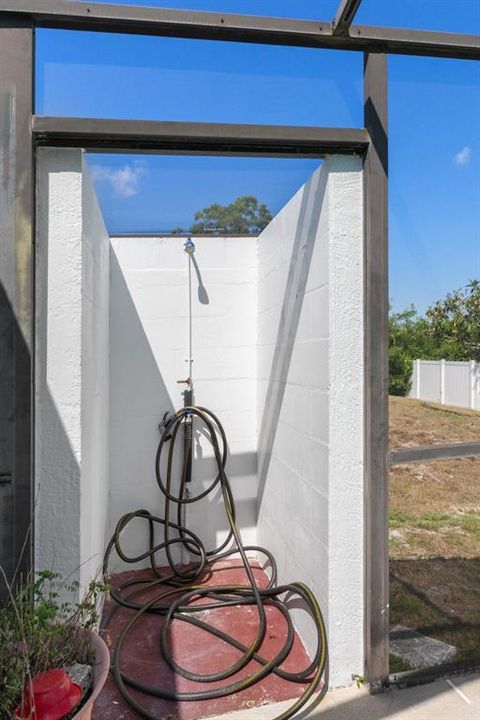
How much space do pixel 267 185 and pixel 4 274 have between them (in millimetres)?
1421

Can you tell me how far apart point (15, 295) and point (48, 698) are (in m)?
1.19

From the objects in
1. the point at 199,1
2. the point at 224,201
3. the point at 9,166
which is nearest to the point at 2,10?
the point at 9,166

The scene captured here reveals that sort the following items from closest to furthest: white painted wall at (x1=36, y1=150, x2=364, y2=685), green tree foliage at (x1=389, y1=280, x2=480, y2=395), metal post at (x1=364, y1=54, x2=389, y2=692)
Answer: white painted wall at (x1=36, y1=150, x2=364, y2=685)
metal post at (x1=364, y1=54, x2=389, y2=692)
green tree foliage at (x1=389, y1=280, x2=480, y2=395)

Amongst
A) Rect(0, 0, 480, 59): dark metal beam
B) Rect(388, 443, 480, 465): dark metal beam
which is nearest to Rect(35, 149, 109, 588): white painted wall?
Rect(0, 0, 480, 59): dark metal beam

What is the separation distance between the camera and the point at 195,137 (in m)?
1.69

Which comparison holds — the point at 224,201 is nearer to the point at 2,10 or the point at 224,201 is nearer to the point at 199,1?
the point at 199,1

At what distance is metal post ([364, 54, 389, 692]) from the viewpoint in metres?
1.76

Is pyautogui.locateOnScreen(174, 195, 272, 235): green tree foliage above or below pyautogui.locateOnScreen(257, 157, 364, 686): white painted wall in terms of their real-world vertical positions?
above

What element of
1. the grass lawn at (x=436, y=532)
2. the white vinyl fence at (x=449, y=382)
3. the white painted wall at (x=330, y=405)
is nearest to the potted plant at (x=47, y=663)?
the white painted wall at (x=330, y=405)

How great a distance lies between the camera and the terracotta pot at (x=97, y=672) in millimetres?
1148

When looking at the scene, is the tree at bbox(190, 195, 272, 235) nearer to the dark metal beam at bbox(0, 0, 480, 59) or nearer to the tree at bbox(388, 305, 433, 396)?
the dark metal beam at bbox(0, 0, 480, 59)

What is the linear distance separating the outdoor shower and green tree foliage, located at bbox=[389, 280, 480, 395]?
1.20m

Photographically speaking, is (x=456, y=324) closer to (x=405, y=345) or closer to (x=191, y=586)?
(x=405, y=345)

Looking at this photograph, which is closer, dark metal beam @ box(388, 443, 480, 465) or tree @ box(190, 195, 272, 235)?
dark metal beam @ box(388, 443, 480, 465)
